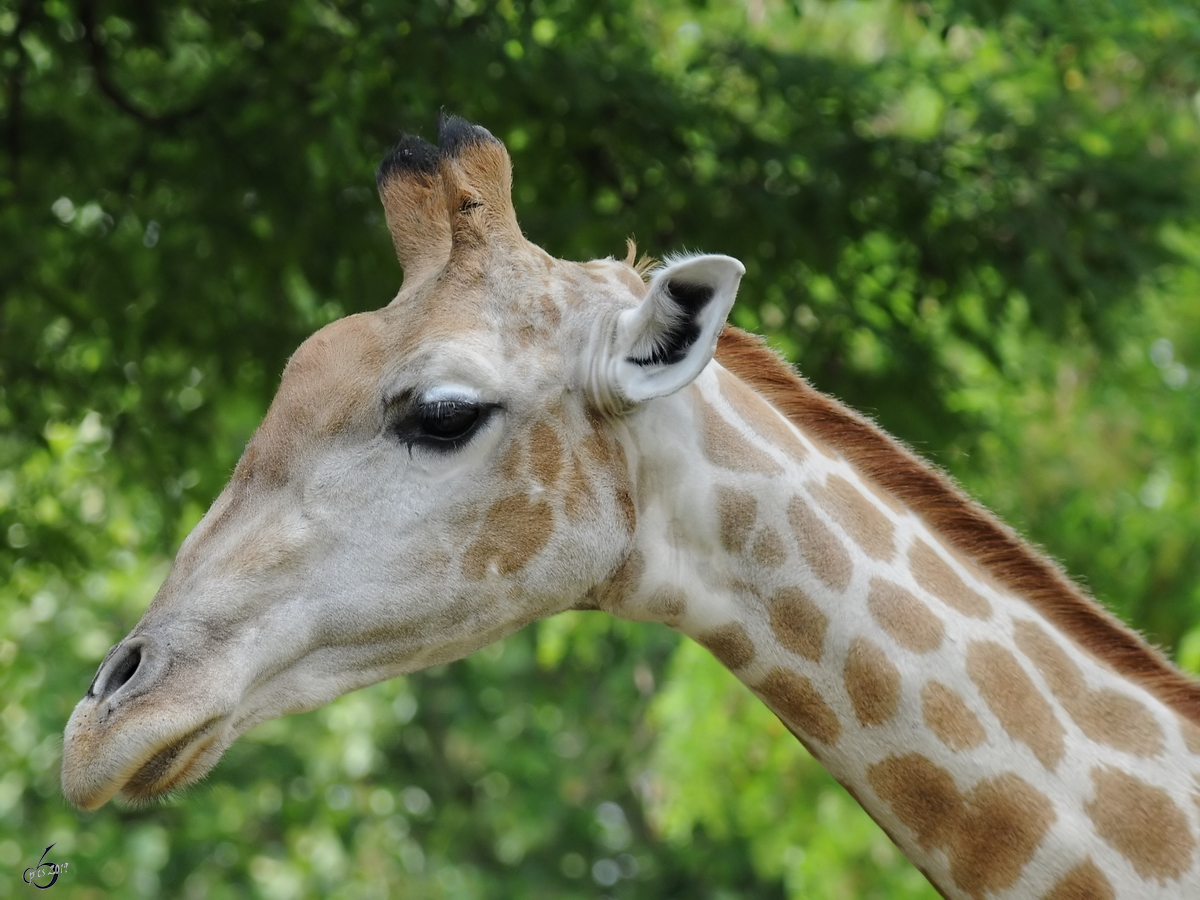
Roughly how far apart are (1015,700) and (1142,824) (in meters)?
0.36

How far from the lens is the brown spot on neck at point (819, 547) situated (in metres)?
2.94

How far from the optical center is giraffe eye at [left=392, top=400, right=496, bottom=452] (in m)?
2.80

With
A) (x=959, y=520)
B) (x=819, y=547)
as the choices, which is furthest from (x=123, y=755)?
(x=959, y=520)

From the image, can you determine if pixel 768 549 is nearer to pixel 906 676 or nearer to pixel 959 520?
pixel 906 676

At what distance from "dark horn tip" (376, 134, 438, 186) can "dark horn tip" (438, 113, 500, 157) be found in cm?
9

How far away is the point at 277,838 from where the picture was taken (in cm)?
1545

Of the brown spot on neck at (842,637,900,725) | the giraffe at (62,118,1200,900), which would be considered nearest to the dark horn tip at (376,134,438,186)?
the giraffe at (62,118,1200,900)

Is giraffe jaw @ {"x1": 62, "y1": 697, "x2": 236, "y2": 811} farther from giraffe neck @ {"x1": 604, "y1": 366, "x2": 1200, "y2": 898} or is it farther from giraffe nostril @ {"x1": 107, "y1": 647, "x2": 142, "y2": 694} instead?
giraffe neck @ {"x1": 604, "y1": 366, "x2": 1200, "y2": 898}

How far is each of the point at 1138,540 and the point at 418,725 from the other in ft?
32.0

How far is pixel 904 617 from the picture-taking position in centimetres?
293

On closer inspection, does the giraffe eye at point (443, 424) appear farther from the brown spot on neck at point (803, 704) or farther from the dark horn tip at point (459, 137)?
the brown spot on neck at point (803, 704)

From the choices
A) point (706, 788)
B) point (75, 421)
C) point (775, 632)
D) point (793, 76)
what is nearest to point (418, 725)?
point (706, 788)

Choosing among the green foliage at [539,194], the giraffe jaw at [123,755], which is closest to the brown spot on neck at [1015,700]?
the giraffe jaw at [123,755]

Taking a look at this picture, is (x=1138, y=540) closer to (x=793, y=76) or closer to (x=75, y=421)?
(x=793, y=76)
